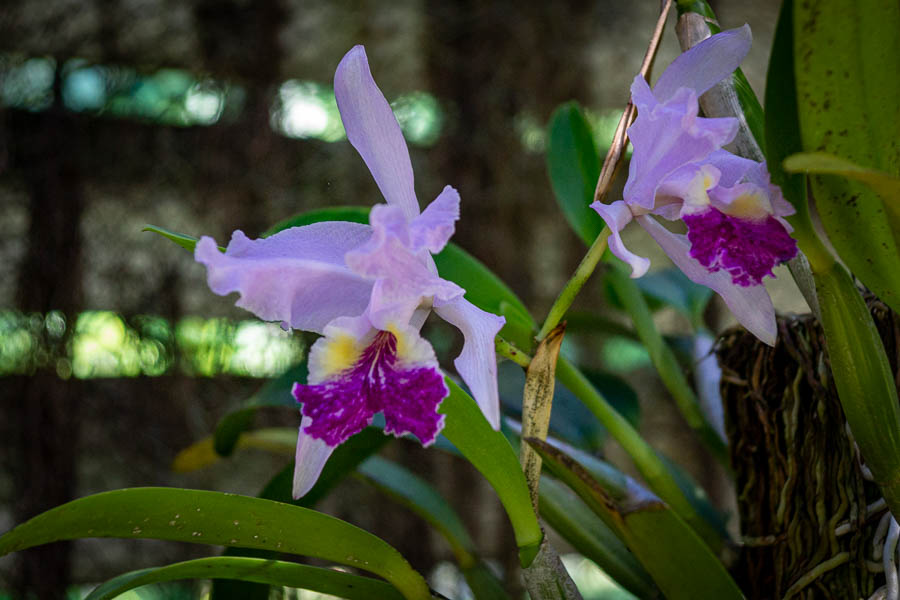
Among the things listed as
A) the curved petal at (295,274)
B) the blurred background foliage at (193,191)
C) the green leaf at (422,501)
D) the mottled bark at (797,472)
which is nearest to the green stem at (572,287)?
the curved petal at (295,274)

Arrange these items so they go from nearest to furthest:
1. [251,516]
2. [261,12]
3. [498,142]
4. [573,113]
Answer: [251,516]
[573,113]
[261,12]
[498,142]

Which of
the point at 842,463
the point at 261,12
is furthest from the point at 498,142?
the point at 842,463

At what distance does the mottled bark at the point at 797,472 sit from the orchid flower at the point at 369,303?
0.89ft

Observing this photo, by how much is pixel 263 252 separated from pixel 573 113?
0.43 metres

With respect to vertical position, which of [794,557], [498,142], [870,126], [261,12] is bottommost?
[794,557]

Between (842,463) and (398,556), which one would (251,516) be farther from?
(842,463)

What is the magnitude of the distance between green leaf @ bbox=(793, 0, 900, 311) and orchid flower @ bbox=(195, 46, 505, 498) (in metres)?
0.17

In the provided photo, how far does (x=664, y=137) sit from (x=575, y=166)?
344 millimetres

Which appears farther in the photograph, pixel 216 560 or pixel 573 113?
pixel 573 113

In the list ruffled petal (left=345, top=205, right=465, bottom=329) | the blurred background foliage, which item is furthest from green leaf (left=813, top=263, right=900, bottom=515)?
the blurred background foliage

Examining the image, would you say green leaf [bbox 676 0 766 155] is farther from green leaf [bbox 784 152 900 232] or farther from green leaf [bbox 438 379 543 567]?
green leaf [bbox 438 379 543 567]

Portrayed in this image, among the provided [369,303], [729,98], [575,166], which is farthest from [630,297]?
[369,303]

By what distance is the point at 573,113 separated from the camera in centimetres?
71

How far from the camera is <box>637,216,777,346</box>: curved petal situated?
16.7 inches
